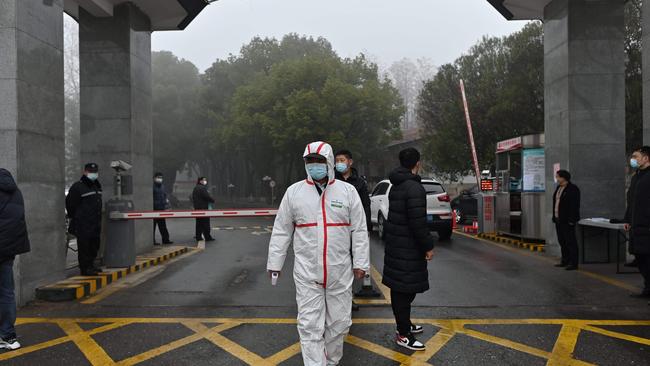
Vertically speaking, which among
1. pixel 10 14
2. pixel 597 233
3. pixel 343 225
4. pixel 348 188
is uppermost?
pixel 10 14

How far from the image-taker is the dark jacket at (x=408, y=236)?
15.7 feet

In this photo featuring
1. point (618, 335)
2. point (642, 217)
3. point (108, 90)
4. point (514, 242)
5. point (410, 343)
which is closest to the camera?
point (410, 343)

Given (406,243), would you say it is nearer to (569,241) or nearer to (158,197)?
(569,241)

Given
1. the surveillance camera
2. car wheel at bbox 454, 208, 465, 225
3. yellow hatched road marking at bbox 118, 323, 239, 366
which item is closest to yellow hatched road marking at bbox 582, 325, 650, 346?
yellow hatched road marking at bbox 118, 323, 239, 366

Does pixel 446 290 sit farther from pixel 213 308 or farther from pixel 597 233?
pixel 597 233

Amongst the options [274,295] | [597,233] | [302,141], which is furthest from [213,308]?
[302,141]

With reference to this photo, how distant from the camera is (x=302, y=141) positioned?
112 feet

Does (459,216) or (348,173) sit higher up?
(348,173)

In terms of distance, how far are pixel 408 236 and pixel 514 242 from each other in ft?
30.3

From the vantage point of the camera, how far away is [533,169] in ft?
40.6

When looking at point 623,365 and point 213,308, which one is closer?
point 623,365

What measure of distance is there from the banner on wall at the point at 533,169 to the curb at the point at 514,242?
52.4 inches

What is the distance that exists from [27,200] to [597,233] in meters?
9.79

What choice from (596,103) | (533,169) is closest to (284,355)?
(596,103)
